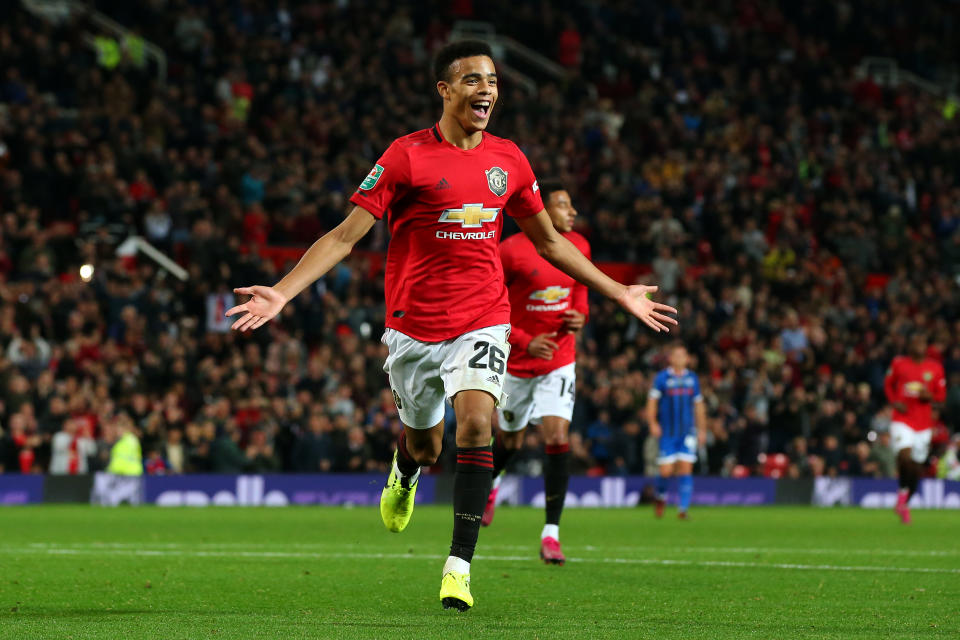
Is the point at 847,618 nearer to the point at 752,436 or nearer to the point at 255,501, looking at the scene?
the point at 255,501

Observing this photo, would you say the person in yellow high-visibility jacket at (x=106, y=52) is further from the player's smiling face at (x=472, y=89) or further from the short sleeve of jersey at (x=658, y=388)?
the player's smiling face at (x=472, y=89)

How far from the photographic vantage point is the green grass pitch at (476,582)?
22.3ft

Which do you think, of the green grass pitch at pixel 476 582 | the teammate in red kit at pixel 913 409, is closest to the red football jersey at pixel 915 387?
the teammate in red kit at pixel 913 409

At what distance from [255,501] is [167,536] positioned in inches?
328

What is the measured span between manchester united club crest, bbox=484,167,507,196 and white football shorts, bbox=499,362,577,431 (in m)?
3.42

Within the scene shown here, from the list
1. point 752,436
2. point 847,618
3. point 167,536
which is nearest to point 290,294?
point 847,618

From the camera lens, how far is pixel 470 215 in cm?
783

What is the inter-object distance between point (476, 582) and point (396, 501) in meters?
0.69

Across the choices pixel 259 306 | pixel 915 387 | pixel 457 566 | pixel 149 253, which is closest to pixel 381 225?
pixel 149 253

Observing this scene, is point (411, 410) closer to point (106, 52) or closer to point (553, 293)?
point (553, 293)

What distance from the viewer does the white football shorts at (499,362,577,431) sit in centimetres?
1133

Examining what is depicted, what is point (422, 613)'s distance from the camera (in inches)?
287

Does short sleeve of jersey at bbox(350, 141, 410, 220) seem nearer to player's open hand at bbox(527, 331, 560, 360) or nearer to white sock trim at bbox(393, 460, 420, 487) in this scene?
white sock trim at bbox(393, 460, 420, 487)

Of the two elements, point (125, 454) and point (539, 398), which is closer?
point (539, 398)
